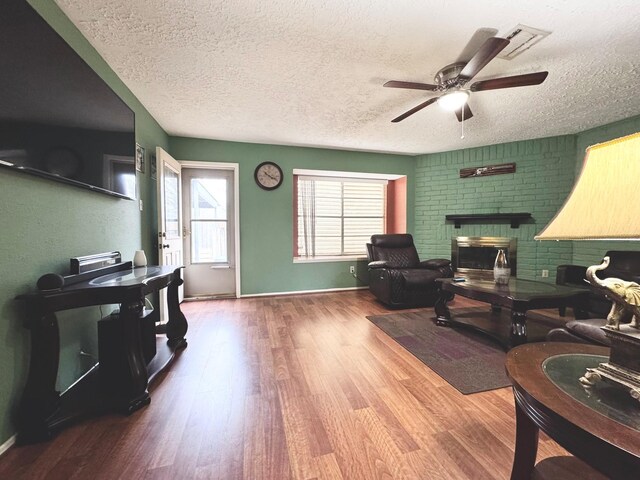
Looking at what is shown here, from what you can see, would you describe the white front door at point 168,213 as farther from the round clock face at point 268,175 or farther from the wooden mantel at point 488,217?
the wooden mantel at point 488,217

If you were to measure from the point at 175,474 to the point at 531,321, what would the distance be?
347 cm

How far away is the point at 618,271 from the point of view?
9.07 ft

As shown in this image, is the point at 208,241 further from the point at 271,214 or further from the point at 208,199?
the point at 271,214

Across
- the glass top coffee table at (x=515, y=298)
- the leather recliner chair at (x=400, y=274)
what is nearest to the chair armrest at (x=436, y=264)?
the leather recliner chair at (x=400, y=274)

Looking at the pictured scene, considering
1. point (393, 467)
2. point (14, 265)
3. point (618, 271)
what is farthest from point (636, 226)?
point (618, 271)

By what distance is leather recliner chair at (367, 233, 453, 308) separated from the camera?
133 inches

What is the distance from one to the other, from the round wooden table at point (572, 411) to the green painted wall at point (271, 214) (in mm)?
3421

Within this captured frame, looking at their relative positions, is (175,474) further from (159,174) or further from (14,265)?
(159,174)

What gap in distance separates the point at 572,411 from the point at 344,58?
2.22 meters

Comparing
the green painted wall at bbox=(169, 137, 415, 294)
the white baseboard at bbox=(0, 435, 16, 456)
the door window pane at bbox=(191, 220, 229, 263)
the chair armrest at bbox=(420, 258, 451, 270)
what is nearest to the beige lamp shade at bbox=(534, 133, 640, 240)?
the white baseboard at bbox=(0, 435, 16, 456)

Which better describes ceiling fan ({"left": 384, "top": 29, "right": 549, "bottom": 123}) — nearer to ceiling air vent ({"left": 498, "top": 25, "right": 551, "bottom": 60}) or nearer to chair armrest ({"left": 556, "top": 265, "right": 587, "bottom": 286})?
ceiling air vent ({"left": 498, "top": 25, "right": 551, "bottom": 60})

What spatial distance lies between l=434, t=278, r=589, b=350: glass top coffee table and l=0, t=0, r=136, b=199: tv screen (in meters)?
3.06

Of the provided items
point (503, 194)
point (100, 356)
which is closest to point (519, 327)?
point (503, 194)

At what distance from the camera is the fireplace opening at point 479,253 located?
13.3ft
